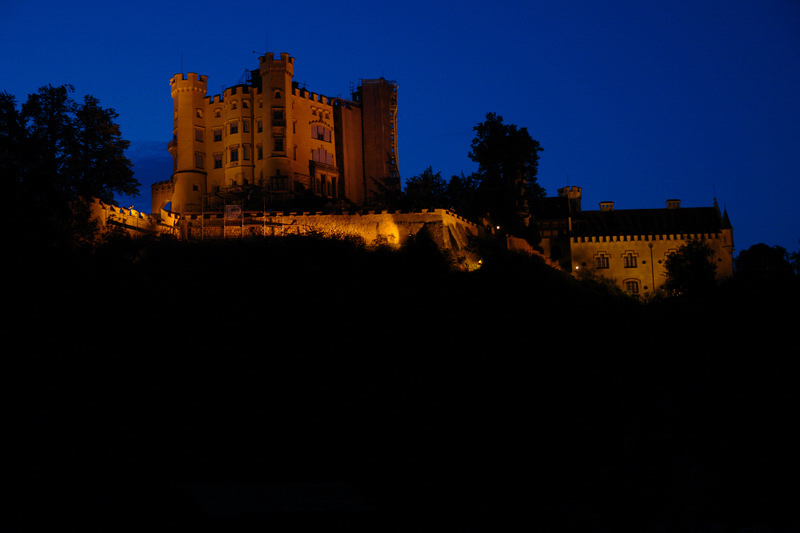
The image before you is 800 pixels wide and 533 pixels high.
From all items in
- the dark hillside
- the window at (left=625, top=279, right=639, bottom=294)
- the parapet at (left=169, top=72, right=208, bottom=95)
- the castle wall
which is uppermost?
the parapet at (left=169, top=72, right=208, bottom=95)

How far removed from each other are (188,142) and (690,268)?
43832 millimetres

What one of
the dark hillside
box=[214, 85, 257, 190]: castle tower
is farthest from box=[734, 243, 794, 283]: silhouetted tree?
box=[214, 85, 257, 190]: castle tower

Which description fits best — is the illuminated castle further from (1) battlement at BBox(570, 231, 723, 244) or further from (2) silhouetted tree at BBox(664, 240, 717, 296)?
(2) silhouetted tree at BBox(664, 240, 717, 296)

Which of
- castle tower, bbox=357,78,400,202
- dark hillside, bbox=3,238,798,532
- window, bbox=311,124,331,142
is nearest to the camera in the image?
dark hillside, bbox=3,238,798,532

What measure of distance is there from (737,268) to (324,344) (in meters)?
44.6

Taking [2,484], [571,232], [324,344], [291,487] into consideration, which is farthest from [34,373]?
[571,232]

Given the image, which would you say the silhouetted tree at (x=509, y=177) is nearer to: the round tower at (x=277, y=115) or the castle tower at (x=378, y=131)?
the castle tower at (x=378, y=131)

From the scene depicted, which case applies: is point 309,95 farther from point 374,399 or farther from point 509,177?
point 374,399

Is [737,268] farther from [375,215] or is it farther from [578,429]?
[578,429]

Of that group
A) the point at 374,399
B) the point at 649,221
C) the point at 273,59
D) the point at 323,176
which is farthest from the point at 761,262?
the point at 273,59

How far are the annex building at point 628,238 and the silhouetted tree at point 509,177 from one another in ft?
20.0

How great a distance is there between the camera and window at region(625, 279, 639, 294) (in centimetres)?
5622

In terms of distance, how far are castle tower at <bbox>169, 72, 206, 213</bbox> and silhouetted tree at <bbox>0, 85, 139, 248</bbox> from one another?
601 inches

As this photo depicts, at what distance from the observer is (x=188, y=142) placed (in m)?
60.2
